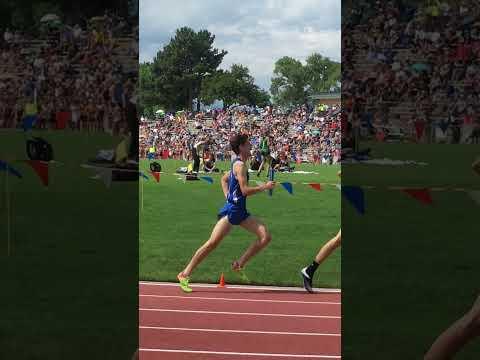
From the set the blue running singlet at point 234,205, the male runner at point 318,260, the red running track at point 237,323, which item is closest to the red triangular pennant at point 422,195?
the red running track at point 237,323

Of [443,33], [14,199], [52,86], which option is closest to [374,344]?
[52,86]

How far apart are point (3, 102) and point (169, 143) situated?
45.0 meters

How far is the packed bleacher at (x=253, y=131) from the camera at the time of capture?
4597 cm

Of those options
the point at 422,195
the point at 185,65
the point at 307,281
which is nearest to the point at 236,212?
the point at 307,281

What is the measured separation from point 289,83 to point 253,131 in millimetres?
43155

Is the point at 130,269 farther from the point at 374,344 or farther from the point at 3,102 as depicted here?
the point at 3,102

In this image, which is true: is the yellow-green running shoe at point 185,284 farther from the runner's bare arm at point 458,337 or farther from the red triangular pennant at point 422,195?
the runner's bare arm at point 458,337

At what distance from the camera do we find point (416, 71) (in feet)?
102

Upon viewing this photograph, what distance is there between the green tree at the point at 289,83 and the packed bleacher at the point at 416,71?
66.5 m

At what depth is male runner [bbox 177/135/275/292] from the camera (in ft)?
25.3

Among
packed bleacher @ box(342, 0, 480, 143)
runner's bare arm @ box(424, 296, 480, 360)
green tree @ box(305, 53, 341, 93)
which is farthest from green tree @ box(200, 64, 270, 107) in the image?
runner's bare arm @ box(424, 296, 480, 360)

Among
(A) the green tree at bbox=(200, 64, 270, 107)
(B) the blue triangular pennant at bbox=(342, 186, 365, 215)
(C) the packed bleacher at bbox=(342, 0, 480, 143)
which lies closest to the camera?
(B) the blue triangular pennant at bbox=(342, 186, 365, 215)

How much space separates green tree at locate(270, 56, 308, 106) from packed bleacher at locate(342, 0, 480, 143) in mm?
66531

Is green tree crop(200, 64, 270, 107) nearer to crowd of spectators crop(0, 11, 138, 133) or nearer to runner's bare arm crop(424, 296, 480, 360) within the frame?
crowd of spectators crop(0, 11, 138, 133)
